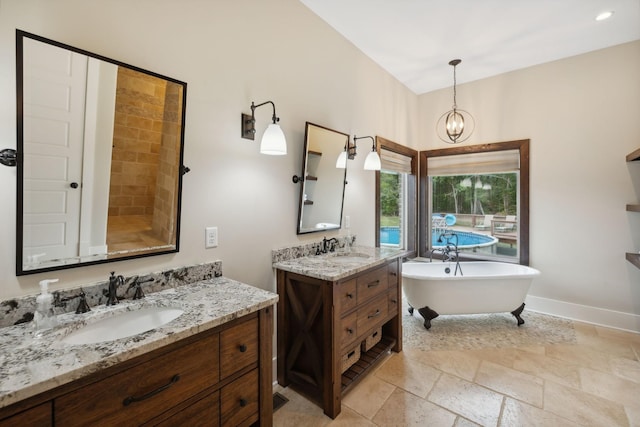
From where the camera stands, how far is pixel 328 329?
1.79 meters

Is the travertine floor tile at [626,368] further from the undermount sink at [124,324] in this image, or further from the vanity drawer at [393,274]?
the undermount sink at [124,324]

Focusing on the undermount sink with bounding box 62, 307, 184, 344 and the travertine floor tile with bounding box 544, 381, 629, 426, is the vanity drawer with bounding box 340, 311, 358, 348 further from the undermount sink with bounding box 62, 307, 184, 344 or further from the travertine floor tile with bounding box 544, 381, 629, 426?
the travertine floor tile with bounding box 544, 381, 629, 426

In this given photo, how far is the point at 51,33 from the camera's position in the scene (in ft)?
3.89

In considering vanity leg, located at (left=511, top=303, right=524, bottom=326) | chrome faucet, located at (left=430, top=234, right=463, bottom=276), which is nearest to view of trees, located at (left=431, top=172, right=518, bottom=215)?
chrome faucet, located at (left=430, top=234, right=463, bottom=276)

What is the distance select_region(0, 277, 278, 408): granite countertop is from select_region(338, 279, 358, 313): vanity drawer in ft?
1.88

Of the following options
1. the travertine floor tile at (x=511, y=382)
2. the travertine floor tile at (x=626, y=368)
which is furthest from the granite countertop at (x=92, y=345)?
the travertine floor tile at (x=626, y=368)

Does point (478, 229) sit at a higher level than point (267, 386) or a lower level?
higher

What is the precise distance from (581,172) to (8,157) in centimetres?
452

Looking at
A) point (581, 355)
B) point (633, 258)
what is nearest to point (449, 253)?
point (581, 355)

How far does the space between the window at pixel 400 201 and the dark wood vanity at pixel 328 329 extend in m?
1.65

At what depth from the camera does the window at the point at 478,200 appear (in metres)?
3.56

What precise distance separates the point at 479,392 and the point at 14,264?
8.79 feet

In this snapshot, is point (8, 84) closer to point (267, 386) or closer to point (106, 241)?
point (106, 241)

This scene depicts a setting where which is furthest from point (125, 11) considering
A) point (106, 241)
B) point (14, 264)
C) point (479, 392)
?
point (479, 392)
